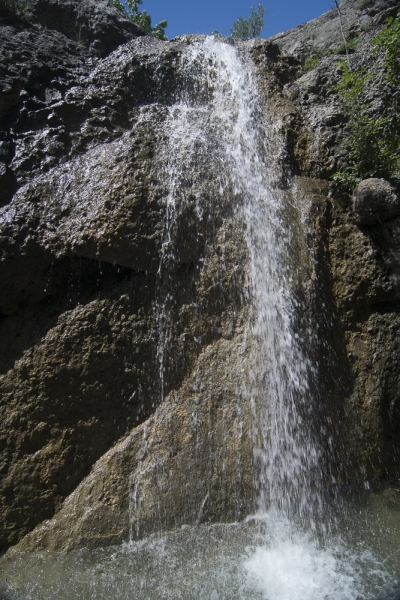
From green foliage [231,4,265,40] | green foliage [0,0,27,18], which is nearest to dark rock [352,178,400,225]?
green foliage [0,0,27,18]

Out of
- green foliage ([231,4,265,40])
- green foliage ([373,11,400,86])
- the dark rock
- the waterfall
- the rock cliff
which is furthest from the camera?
green foliage ([231,4,265,40])

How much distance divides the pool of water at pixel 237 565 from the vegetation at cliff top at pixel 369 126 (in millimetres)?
3482

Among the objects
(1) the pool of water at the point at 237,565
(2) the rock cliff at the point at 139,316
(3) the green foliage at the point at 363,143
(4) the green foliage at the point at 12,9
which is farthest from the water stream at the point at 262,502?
(4) the green foliage at the point at 12,9

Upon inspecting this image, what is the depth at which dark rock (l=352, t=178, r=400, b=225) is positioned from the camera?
4.63 metres

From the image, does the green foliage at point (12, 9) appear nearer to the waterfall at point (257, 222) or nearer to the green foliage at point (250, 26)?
the waterfall at point (257, 222)

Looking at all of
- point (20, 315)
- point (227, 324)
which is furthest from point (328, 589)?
point (20, 315)

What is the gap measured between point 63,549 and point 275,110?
5341 mm

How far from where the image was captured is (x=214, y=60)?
613 cm

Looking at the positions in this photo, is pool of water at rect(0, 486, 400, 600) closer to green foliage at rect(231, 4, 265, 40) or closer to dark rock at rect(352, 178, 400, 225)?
dark rock at rect(352, 178, 400, 225)

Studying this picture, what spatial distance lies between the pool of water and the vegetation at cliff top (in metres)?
3.48

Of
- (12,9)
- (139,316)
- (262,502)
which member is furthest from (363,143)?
(12,9)

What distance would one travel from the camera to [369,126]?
5.04 meters

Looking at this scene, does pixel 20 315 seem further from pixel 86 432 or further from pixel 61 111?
pixel 61 111

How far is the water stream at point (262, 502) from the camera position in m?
2.94
